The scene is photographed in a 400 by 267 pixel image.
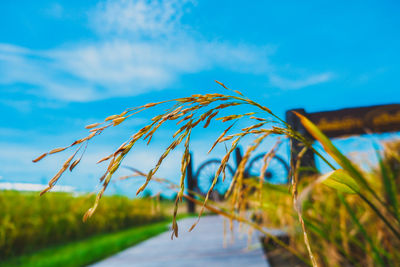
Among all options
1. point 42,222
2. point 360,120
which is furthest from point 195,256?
point 42,222

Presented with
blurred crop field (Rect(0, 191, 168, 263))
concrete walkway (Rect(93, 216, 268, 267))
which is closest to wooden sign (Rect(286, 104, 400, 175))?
concrete walkway (Rect(93, 216, 268, 267))

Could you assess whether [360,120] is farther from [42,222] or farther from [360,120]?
[42,222]

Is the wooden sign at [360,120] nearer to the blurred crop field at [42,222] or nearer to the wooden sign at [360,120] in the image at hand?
the wooden sign at [360,120]

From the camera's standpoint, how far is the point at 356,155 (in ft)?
7.01

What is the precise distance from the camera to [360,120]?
332 cm

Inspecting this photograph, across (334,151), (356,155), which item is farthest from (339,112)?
(334,151)

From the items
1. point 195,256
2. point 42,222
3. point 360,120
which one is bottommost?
point 195,256

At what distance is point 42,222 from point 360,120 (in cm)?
404

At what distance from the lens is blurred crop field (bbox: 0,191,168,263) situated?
4055mm

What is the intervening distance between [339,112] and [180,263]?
2.02 m

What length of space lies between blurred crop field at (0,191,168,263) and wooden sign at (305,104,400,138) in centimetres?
180

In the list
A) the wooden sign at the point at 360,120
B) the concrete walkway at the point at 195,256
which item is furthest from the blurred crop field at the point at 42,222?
the wooden sign at the point at 360,120

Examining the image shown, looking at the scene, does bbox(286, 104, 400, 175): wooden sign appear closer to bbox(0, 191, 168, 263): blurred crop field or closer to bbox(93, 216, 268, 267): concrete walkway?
bbox(93, 216, 268, 267): concrete walkway

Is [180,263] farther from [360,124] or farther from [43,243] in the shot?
[43,243]
